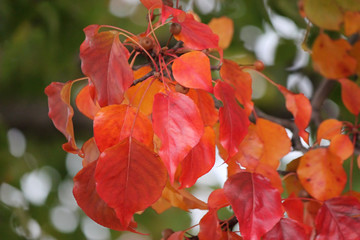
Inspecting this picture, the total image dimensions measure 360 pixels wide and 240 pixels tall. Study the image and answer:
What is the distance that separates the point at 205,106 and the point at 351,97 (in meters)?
0.38

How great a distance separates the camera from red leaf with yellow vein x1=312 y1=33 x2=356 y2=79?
973 mm

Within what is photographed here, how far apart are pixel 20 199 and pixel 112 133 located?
1.36 metres

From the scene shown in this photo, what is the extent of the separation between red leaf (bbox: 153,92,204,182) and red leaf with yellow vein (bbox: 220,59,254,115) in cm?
10

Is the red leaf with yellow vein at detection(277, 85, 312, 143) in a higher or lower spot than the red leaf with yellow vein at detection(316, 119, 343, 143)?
higher

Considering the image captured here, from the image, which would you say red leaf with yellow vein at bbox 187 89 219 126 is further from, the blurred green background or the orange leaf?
the blurred green background

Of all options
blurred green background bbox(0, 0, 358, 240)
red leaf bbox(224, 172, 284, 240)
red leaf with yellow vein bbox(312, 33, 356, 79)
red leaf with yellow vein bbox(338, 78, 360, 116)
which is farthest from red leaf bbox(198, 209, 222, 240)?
blurred green background bbox(0, 0, 358, 240)

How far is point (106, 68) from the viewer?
0.51m

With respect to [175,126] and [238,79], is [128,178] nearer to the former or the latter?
[175,126]

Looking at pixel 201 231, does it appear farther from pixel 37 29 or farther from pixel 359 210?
pixel 37 29

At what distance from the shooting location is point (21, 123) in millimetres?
1629

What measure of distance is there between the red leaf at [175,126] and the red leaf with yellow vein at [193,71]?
28mm

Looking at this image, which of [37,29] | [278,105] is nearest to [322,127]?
[278,105]

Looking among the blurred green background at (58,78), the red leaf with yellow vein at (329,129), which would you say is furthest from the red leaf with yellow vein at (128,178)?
the blurred green background at (58,78)

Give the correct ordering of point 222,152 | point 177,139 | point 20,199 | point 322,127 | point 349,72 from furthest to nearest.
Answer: point 20,199 → point 349,72 → point 322,127 → point 222,152 → point 177,139
